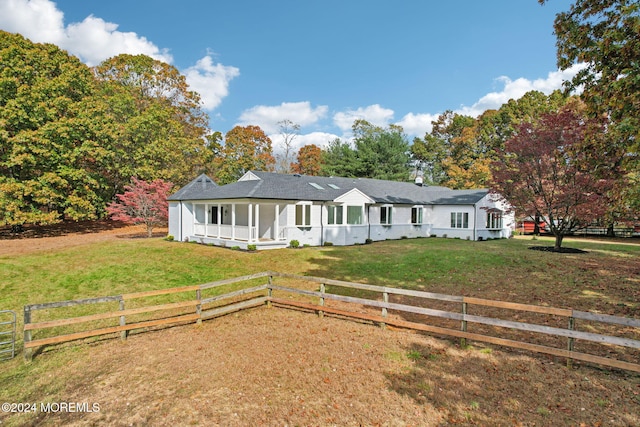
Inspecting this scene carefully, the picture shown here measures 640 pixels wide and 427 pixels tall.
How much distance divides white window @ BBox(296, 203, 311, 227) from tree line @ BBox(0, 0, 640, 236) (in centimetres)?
1234

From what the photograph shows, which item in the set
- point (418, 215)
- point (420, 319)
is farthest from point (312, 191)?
point (420, 319)

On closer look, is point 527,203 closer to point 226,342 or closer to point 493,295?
point 493,295

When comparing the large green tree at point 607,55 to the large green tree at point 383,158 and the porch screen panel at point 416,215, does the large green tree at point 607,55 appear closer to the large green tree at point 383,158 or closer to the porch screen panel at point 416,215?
the porch screen panel at point 416,215

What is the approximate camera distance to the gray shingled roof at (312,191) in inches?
825

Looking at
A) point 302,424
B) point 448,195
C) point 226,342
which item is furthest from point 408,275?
point 448,195

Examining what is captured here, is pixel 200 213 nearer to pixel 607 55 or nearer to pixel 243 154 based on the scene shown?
pixel 607 55

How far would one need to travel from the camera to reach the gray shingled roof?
2095 cm

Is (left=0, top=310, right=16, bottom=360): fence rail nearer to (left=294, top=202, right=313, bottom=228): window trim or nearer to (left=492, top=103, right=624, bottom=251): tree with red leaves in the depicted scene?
(left=294, top=202, right=313, bottom=228): window trim

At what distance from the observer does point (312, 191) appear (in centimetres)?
2280

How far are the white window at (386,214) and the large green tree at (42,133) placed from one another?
81.0 feet

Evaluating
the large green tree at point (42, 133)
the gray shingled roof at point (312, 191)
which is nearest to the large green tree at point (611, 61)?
the gray shingled roof at point (312, 191)

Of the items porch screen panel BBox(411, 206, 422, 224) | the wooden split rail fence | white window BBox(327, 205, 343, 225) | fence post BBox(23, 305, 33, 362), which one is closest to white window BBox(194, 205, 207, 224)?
white window BBox(327, 205, 343, 225)

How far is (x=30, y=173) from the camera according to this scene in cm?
2661

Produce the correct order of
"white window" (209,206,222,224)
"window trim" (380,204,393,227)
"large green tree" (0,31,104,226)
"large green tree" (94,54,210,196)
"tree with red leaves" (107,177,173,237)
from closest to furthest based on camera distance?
"white window" (209,206,222,224), "large green tree" (0,31,104,226), "tree with red leaves" (107,177,173,237), "window trim" (380,204,393,227), "large green tree" (94,54,210,196)
